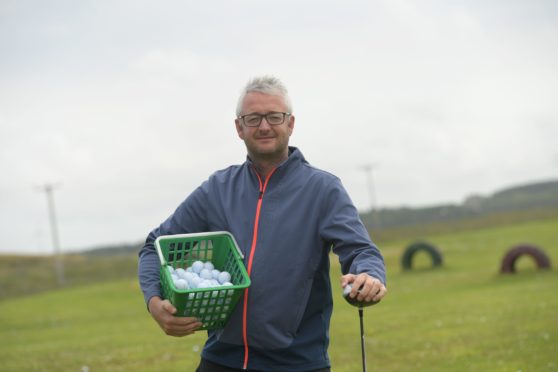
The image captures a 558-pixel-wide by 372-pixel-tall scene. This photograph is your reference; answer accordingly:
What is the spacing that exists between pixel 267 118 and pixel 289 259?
32.8 inches

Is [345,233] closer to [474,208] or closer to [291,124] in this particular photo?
[291,124]

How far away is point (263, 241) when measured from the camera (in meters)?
4.35

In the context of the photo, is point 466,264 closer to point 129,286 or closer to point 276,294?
point 129,286

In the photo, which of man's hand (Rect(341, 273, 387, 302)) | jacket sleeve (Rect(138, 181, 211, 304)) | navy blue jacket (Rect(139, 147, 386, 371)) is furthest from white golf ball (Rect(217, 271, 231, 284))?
man's hand (Rect(341, 273, 387, 302))

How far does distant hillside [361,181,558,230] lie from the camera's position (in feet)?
421

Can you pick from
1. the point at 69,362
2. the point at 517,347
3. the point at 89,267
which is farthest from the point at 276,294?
the point at 89,267

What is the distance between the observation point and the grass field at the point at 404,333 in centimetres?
1308

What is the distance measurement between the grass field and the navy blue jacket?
26.4ft

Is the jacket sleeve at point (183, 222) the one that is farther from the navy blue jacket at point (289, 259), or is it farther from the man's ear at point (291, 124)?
the man's ear at point (291, 124)

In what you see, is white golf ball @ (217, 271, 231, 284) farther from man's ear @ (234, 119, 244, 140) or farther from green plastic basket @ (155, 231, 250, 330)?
man's ear @ (234, 119, 244, 140)

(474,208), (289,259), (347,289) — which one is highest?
(289,259)

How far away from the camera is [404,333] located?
53.7 feet

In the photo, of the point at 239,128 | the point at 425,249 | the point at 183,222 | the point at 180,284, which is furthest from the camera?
the point at 425,249

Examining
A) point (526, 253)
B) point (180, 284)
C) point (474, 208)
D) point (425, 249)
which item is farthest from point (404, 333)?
point (474, 208)
